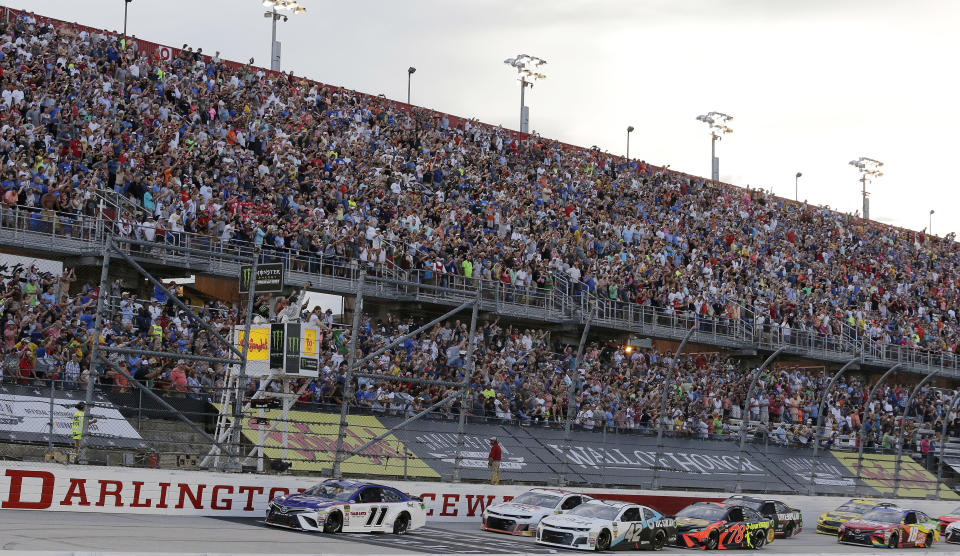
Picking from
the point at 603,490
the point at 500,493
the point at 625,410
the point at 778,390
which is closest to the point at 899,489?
the point at 778,390

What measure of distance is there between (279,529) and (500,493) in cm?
687

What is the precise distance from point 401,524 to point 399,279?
431 inches

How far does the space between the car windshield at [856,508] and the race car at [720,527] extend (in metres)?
4.58

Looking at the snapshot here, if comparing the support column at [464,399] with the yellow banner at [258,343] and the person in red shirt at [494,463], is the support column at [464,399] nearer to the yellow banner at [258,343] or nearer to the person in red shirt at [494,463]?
the person in red shirt at [494,463]

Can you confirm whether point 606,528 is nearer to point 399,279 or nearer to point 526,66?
point 399,279

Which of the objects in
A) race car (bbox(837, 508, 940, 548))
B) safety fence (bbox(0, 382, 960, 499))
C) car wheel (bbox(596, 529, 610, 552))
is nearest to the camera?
safety fence (bbox(0, 382, 960, 499))

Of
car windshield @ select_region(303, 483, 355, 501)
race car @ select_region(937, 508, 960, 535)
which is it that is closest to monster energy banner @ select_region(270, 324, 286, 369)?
car windshield @ select_region(303, 483, 355, 501)

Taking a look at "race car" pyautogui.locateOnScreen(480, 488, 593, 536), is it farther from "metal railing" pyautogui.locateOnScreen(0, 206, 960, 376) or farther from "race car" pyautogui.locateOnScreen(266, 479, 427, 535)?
"metal railing" pyautogui.locateOnScreen(0, 206, 960, 376)

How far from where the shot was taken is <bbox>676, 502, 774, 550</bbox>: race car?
26000 mm

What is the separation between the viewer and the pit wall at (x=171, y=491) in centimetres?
2069

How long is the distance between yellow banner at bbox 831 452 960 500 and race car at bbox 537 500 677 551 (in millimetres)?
12940

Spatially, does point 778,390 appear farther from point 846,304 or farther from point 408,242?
point 408,242

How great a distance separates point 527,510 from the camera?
25.8 meters

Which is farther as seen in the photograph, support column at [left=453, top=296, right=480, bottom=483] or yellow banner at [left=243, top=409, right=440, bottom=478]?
support column at [left=453, top=296, right=480, bottom=483]
